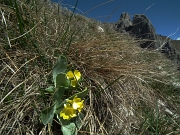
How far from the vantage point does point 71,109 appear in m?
0.90

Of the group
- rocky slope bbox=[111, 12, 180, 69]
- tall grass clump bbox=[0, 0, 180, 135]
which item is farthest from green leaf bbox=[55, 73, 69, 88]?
rocky slope bbox=[111, 12, 180, 69]

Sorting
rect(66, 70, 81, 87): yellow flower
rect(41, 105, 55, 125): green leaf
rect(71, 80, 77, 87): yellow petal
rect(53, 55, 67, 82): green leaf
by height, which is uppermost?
rect(53, 55, 67, 82): green leaf

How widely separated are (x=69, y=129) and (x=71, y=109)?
0.32 feet

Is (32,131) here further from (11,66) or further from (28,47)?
(28,47)

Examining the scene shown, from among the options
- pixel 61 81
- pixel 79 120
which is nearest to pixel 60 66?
pixel 61 81

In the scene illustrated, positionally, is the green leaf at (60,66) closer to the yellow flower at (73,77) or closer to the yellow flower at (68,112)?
the yellow flower at (73,77)

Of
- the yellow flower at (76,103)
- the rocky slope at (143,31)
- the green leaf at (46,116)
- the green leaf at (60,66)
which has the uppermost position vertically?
the rocky slope at (143,31)

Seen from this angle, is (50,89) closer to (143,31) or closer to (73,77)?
(73,77)

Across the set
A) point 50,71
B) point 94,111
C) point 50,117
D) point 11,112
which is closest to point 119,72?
point 94,111

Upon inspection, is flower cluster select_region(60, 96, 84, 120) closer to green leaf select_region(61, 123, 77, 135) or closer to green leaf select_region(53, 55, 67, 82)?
green leaf select_region(61, 123, 77, 135)

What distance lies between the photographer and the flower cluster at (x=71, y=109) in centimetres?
90

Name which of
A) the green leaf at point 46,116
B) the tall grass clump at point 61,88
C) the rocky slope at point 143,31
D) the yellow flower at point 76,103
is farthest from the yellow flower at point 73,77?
the rocky slope at point 143,31

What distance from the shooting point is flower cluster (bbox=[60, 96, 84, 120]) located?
90 cm

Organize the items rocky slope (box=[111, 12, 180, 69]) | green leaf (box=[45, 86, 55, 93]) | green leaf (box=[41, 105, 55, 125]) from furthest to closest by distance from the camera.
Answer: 1. rocky slope (box=[111, 12, 180, 69])
2. green leaf (box=[45, 86, 55, 93])
3. green leaf (box=[41, 105, 55, 125])
